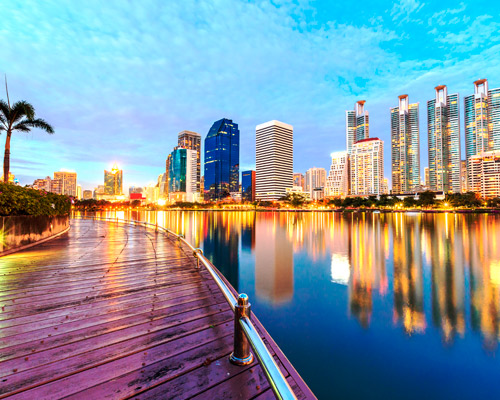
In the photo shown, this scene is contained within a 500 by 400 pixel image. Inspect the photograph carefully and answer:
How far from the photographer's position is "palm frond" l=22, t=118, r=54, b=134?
66.6ft

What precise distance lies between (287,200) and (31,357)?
190 m

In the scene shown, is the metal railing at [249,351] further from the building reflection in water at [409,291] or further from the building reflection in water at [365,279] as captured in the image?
the building reflection in water at [409,291]

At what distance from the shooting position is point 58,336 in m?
4.20

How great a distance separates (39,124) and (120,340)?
82.2 feet

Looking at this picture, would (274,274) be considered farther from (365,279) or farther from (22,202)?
(22,202)

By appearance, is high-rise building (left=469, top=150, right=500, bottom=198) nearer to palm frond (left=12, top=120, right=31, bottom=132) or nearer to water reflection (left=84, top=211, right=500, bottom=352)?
water reflection (left=84, top=211, right=500, bottom=352)

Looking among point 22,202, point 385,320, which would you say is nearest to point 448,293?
point 385,320

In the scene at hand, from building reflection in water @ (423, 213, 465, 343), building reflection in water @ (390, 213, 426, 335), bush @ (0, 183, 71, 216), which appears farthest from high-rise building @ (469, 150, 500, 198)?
bush @ (0, 183, 71, 216)

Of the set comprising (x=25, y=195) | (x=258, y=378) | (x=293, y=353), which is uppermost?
(x=25, y=195)

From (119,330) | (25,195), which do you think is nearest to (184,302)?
(119,330)

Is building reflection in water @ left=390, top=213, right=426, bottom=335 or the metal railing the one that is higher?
the metal railing

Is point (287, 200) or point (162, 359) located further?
point (287, 200)

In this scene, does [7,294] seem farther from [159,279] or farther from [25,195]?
[25,195]

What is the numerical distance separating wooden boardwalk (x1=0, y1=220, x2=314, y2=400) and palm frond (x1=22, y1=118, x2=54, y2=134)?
18.4 metres
